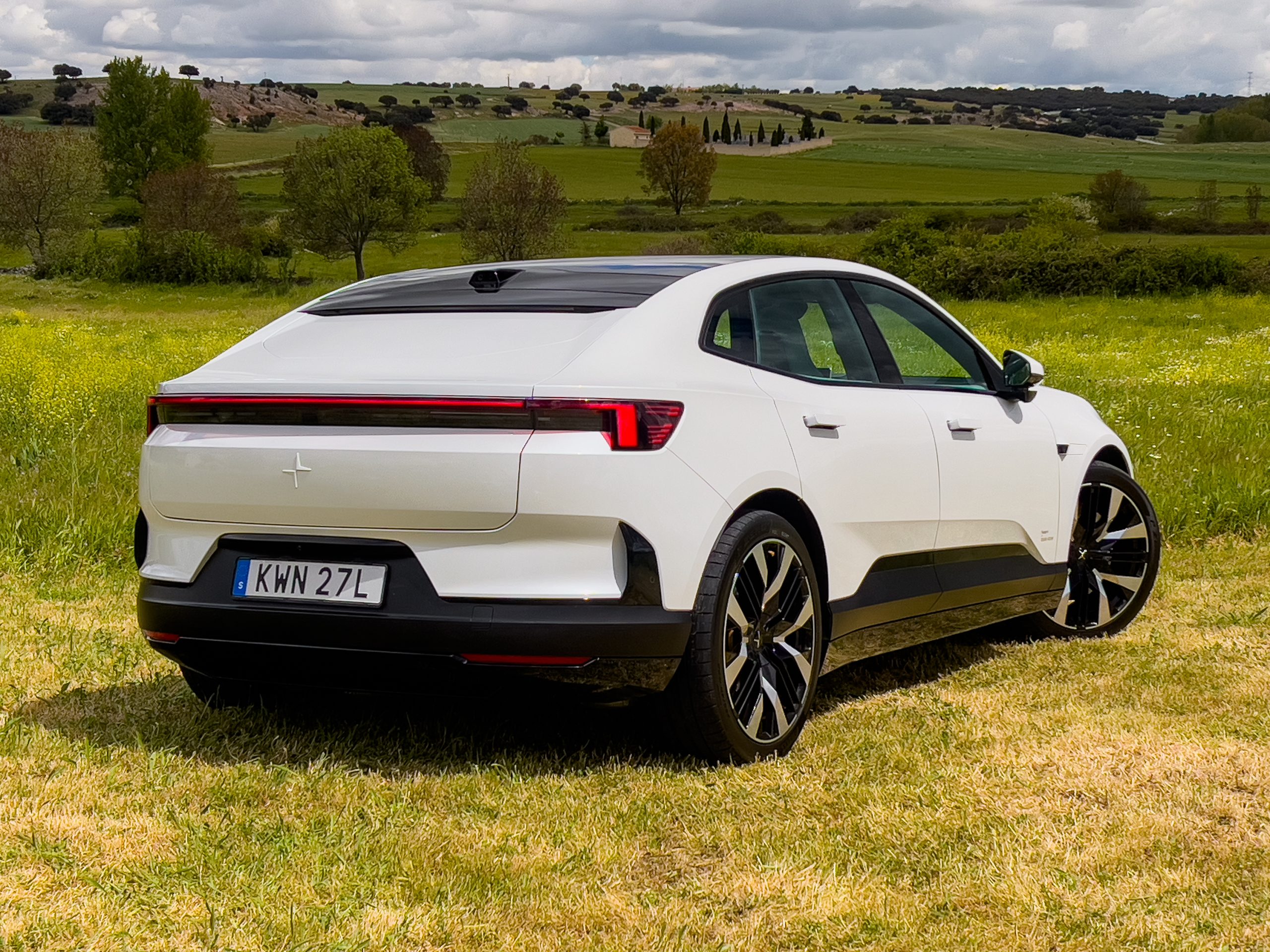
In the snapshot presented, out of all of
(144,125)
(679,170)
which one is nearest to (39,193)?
(144,125)

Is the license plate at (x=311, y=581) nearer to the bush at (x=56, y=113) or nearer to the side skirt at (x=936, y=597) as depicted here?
the side skirt at (x=936, y=597)

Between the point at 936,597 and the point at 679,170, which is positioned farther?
the point at 679,170

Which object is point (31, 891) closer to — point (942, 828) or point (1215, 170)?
point (942, 828)

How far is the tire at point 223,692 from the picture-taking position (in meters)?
5.36

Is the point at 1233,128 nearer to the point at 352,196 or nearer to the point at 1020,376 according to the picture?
the point at 352,196

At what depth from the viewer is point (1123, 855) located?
3.95m

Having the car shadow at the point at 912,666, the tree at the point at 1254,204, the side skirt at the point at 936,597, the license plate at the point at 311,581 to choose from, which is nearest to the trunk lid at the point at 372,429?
the license plate at the point at 311,581

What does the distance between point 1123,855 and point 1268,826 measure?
0.52 metres

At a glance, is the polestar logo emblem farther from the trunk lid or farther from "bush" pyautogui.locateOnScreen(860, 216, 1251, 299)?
"bush" pyautogui.locateOnScreen(860, 216, 1251, 299)

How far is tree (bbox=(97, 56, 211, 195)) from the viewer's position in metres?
136

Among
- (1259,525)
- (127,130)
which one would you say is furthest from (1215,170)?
(1259,525)

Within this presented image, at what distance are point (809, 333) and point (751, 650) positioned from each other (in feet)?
4.29

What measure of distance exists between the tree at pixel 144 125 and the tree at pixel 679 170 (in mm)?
41129

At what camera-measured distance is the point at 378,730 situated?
5184 mm
